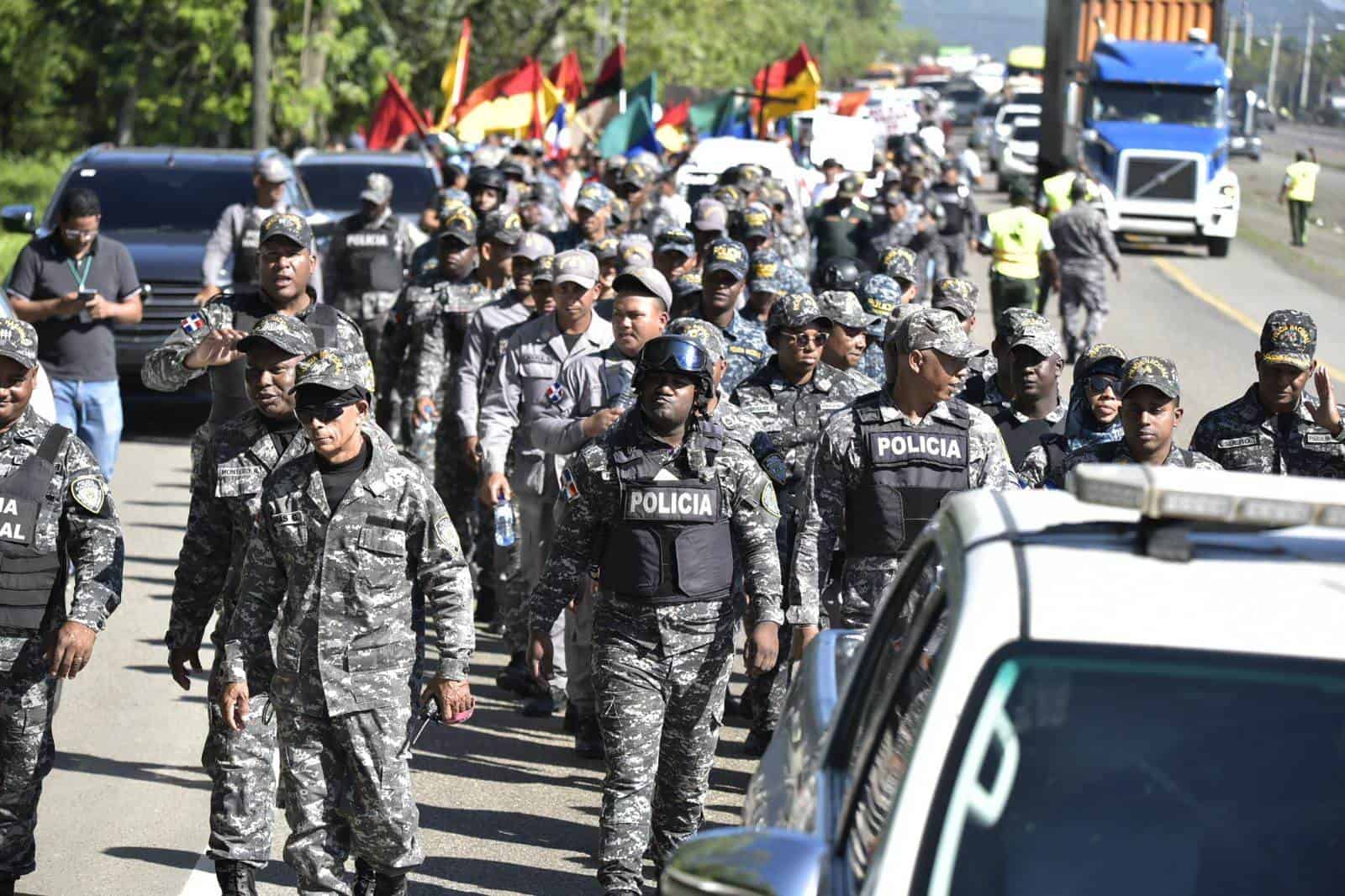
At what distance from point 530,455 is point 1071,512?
5.63 metres

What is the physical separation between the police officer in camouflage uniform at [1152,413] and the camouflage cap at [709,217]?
5.71 metres

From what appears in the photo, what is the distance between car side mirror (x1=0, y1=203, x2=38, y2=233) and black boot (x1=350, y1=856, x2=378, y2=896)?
9.34 m

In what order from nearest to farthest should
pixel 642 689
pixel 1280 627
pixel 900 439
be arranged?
pixel 1280 627
pixel 642 689
pixel 900 439

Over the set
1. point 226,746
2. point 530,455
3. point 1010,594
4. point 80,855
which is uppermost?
point 1010,594

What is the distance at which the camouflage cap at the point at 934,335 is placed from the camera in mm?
6574

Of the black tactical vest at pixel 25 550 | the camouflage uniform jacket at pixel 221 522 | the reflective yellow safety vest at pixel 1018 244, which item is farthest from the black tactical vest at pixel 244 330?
the reflective yellow safety vest at pixel 1018 244

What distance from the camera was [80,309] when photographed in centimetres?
1118

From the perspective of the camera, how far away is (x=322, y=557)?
5.61 m

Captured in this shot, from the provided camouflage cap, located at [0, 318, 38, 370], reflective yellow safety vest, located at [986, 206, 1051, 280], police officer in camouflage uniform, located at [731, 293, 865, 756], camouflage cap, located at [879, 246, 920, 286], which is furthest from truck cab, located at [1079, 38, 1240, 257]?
camouflage cap, located at [0, 318, 38, 370]

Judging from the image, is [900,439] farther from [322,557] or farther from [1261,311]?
[1261,311]

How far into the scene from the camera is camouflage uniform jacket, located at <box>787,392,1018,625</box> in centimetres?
669

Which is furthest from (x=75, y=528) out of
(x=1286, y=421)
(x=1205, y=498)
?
(x=1286, y=421)

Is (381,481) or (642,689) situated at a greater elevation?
(381,481)

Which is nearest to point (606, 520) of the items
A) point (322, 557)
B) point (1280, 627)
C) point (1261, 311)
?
point (322, 557)
